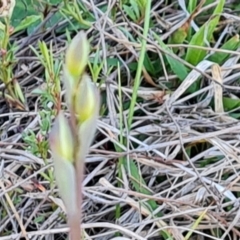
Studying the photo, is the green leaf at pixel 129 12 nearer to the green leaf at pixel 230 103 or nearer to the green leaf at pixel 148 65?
the green leaf at pixel 148 65

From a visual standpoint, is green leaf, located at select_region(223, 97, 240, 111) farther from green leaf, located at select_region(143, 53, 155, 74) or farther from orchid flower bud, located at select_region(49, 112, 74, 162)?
orchid flower bud, located at select_region(49, 112, 74, 162)

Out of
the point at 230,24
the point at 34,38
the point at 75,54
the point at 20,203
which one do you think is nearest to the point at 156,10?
the point at 230,24

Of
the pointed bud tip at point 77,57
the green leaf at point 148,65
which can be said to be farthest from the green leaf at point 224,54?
the pointed bud tip at point 77,57

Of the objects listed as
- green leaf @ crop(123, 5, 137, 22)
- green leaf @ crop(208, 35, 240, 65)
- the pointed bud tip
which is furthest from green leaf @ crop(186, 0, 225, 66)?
the pointed bud tip

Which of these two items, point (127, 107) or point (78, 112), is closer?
point (78, 112)

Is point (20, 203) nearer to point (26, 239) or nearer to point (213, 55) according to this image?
point (26, 239)

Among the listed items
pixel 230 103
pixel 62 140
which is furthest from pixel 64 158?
pixel 230 103

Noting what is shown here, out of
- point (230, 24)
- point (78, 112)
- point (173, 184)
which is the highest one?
point (78, 112)

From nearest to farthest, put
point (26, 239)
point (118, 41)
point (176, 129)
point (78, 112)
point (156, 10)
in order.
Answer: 1. point (78, 112)
2. point (26, 239)
3. point (176, 129)
4. point (118, 41)
5. point (156, 10)
